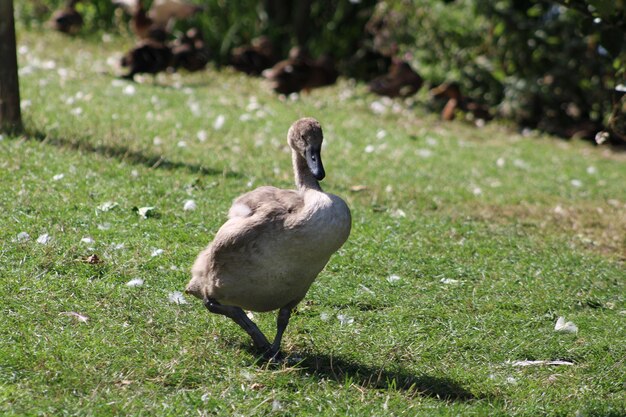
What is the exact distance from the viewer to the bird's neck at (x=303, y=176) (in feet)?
15.6

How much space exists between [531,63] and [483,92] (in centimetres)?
95

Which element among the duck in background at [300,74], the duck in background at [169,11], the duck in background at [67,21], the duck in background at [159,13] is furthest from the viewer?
the duck in background at [67,21]

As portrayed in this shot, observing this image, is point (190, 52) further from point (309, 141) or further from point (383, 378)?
point (383, 378)

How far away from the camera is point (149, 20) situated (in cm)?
1467

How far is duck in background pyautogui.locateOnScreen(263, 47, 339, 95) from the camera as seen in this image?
12844 millimetres

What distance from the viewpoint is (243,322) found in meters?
4.75

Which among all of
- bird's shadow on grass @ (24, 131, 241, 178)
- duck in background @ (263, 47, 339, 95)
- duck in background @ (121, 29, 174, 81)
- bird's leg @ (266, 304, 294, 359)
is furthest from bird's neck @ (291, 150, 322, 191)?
duck in background @ (121, 29, 174, 81)

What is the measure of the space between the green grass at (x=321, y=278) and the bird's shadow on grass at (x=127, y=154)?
0.03 m

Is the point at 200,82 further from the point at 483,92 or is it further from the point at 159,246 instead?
the point at 159,246

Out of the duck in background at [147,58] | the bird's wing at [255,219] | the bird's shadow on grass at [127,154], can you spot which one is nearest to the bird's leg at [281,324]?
the bird's wing at [255,219]

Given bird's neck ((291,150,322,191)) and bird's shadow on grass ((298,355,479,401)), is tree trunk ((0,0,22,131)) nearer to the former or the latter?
bird's neck ((291,150,322,191))

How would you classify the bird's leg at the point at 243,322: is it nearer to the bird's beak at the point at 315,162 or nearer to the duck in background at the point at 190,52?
the bird's beak at the point at 315,162

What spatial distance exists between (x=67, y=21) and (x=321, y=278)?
422 inches

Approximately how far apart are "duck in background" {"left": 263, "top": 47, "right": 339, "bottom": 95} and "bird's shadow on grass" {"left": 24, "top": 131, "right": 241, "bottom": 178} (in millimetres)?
4756
